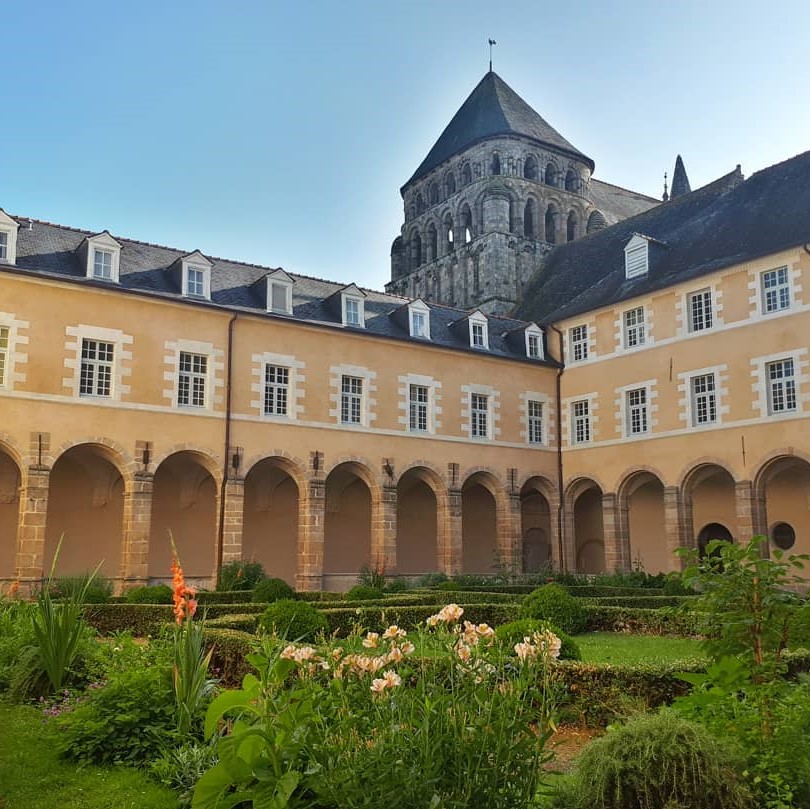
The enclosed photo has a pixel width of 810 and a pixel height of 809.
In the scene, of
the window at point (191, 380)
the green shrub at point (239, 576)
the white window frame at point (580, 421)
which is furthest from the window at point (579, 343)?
the green shrub at point (239, 576)

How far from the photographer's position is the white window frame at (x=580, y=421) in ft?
80.0

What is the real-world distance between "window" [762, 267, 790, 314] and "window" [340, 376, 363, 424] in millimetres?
9904

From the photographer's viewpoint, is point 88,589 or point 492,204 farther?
point 492,204

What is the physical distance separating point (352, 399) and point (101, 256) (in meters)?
6.89

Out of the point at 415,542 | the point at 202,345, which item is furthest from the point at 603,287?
the point at 202,345

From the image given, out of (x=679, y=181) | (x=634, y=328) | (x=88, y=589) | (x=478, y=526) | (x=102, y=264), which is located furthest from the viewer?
(x=679, y=181)

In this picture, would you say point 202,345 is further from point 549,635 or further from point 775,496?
point 549,635

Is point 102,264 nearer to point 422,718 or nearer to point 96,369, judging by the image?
point 96,369

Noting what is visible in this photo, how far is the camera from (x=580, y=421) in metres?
24.7

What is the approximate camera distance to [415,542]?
977 inches

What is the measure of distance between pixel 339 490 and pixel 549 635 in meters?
19.7

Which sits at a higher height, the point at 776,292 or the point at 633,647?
the point at 776,292

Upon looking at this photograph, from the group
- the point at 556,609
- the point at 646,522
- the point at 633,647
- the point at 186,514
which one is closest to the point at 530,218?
the point at 646,522

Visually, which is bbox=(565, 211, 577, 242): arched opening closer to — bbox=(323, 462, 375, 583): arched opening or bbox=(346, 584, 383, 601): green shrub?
bbox=(323, 462, 375, 583): arched opening
